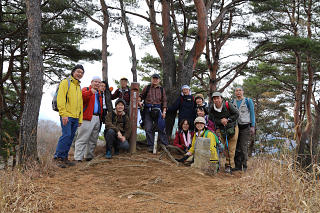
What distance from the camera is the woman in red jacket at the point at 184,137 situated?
20.5 feet

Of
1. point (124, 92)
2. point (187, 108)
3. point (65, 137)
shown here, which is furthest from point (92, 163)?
point (187, 108)

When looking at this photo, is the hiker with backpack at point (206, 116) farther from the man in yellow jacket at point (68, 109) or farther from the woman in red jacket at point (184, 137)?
the man in yellow jacket at point (68, 109)

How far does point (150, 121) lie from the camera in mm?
6379

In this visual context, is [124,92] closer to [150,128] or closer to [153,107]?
[153,107]

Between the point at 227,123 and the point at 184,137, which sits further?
the point at 184,137

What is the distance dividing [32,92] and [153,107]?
2646 millimetres

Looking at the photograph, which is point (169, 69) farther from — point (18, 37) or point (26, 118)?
point (18, 37)

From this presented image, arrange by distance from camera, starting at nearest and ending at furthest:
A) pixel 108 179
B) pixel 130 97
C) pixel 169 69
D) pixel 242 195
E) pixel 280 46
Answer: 1. pixel 242 195
2. pixel 108 179
3. pixel 130 97
4. pixel 169 69
5. pixel 280 46

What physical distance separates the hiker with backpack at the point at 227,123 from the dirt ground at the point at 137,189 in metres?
0.46

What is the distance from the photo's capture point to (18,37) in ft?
31.2

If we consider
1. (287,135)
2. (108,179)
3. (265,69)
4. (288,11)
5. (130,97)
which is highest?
(288,11)

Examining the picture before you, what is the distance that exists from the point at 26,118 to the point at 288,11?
12.9 metres

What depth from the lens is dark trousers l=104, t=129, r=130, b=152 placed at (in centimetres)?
574

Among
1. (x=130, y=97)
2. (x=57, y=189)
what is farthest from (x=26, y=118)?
(x=130, y=97)
